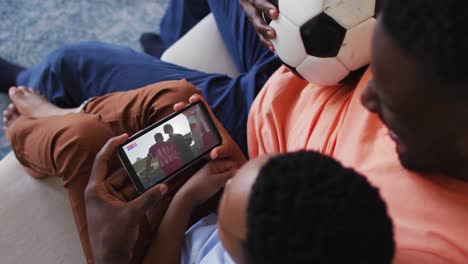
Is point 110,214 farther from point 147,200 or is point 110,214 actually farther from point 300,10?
point 300,10

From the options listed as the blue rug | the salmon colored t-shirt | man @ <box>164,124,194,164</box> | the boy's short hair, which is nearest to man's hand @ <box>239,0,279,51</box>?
the salmon colored t-shirt

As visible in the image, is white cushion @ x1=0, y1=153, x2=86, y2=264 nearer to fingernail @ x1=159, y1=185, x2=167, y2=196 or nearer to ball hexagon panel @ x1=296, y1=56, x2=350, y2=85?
fingernail @ x1=159, y1=185, x2=167, y2=196

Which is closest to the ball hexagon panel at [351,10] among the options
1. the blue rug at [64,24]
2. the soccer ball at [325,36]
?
the soccer ball at [325,36]

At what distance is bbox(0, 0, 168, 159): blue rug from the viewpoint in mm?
1467

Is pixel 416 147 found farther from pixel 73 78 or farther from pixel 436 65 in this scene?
pixel 73 78

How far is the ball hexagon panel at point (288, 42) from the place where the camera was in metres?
0.73

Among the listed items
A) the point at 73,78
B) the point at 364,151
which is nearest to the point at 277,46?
the point at 364,151

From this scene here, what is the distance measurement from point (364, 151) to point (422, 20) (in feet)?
0.88

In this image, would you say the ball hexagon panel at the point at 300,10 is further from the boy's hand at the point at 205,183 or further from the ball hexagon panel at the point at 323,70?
the boy's hand at the point at 205,183

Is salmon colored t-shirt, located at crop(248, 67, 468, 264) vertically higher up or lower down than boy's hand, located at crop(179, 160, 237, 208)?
higher up

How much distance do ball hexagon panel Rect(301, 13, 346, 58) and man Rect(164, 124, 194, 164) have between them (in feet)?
0.94

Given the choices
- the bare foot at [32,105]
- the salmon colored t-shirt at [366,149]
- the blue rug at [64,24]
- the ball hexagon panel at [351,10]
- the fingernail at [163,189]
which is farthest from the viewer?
the blue rug at [64,24]

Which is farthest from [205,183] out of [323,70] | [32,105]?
[32,105]

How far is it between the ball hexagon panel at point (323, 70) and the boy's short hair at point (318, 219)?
11.3 inches
